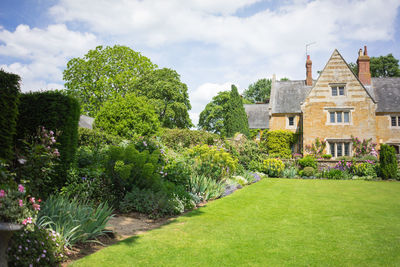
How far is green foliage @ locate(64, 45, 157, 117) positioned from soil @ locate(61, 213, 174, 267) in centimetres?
2744

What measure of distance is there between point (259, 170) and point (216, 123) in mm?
22686

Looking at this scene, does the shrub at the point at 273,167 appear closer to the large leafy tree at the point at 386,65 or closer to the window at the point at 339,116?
the window at the point at 339,116

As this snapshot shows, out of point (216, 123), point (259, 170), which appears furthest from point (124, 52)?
point (259, 170)

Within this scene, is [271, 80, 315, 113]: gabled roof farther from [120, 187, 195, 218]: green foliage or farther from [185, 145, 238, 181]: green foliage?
[120, 187, 195, 218]: green foliage

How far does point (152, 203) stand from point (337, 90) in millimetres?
25091

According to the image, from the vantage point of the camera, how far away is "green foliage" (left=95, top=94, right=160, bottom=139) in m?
19.0

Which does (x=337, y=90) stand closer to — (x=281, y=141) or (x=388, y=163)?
(x=281, y=141)

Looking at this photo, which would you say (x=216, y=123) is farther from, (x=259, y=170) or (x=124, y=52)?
(x=259, y=170)

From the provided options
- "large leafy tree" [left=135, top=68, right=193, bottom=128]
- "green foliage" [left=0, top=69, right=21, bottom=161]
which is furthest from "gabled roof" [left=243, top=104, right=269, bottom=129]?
"green foliage" [left=0, top=69, right=21, bottom=161]

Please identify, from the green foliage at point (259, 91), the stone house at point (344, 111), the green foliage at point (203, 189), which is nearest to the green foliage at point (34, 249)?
the green foliage at point (203, 189)

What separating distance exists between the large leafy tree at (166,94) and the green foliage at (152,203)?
24513 mm

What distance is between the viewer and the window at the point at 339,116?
86.7ft

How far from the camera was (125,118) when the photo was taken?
19438 millimetres

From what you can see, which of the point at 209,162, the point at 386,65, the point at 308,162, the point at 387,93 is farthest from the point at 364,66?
→ the point at 209,162
